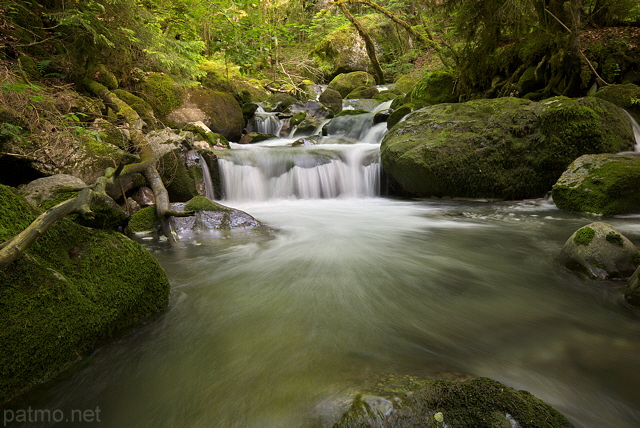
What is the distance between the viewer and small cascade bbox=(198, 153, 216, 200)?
7218 mm

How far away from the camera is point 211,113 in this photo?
36.2 ft

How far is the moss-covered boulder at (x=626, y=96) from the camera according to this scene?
6797 mm

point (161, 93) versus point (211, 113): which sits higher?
point (161, 93)

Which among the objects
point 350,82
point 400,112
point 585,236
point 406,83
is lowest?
point 585,236

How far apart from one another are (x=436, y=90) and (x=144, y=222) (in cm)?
951

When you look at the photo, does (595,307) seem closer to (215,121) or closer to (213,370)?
(213,370)

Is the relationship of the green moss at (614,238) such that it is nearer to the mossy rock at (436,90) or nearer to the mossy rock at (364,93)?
the mossy rock at (436,90)

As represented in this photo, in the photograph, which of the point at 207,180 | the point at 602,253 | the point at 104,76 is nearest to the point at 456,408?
Result: the point at 602,253

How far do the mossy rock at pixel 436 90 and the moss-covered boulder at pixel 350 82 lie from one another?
332 inches

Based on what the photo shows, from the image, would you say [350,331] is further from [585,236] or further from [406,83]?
[406,83]

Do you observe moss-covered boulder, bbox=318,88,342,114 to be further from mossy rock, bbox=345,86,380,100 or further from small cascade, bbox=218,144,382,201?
small cascade, bbox=218,144,382,201

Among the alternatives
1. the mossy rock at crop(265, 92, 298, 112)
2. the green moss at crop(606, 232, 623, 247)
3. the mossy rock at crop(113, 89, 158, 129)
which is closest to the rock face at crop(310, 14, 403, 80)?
the mossy rock at crop(265, 92, 298, 112)

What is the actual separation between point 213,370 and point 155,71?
36.5 ft

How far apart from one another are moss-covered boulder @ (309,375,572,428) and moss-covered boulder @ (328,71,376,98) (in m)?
18.6
